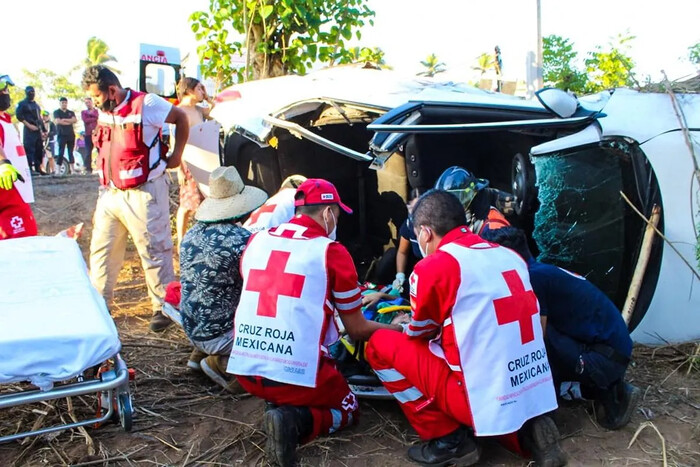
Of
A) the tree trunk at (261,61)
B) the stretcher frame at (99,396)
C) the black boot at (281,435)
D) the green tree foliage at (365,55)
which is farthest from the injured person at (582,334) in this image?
the green tree foliage at (365,55)

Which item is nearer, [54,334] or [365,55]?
[54,334]

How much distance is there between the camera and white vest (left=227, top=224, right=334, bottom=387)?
3.05m

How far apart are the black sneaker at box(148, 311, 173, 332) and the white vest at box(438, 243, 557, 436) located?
3088 millimetres

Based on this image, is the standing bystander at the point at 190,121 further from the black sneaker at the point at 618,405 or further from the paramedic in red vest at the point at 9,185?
the black sneaker at the point at 618,405

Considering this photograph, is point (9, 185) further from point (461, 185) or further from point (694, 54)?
point (694, 54)

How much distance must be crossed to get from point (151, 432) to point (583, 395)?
249cm

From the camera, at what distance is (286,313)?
10.0 ft

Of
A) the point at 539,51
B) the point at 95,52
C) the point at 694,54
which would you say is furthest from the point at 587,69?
the point at 95,52

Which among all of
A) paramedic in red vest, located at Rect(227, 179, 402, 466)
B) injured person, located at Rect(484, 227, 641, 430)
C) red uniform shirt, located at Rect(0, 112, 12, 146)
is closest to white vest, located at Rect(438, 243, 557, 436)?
injured person, located at Rect(484, 227, 641, 430)

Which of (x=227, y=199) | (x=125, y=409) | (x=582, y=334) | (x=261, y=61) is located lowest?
(x=125, y=409)

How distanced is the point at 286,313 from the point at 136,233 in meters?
2.49

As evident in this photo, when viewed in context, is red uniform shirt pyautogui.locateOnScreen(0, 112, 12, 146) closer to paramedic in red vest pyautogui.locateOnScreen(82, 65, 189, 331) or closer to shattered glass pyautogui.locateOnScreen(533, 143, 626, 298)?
paramedic in red vest pyautogui.locateOnScreen(82, 65, 189, 331)

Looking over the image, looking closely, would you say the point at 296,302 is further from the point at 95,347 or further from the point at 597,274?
the point at 597,274

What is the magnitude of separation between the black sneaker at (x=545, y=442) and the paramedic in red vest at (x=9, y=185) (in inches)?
161
